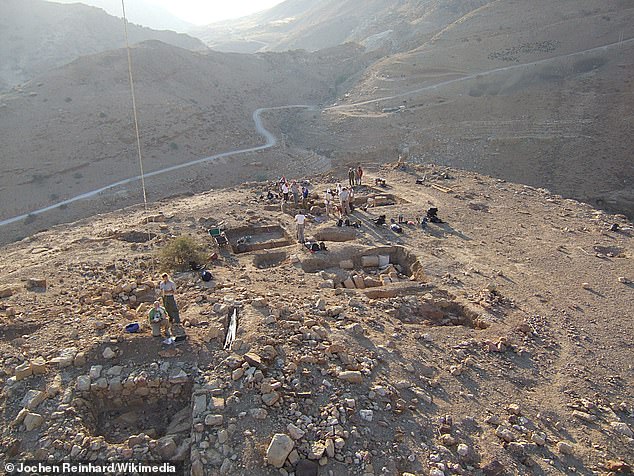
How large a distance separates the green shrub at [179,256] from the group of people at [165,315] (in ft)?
10.9

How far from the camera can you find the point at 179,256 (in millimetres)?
11891

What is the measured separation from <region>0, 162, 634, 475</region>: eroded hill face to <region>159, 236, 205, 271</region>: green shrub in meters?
0.63

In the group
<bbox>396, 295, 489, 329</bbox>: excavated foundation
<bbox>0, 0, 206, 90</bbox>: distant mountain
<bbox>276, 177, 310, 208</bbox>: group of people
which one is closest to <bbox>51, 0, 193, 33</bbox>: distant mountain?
<bbox>0, 0, 206, 90</bbox>: distant mountain

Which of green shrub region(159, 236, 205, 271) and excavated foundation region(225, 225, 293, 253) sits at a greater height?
green shrub region(159, 236, 205, 271)

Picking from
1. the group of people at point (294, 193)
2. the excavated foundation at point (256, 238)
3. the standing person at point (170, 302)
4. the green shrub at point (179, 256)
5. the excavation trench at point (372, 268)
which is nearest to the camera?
the standing person at point (170, 302)

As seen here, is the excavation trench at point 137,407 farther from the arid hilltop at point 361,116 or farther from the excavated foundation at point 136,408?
the arid hilltop at point 361,116

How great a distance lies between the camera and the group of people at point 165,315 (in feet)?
26.0

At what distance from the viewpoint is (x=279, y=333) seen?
8156mm

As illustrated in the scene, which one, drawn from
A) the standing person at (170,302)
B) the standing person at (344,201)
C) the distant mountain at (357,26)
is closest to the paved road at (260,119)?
the distant mountain at (357,26)

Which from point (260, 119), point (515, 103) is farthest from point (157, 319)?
point (260, 119)

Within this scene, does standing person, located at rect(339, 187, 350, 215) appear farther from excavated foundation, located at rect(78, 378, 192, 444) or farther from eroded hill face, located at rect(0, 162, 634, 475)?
excavated foundation, located at rect(78, 378, 192, 444)

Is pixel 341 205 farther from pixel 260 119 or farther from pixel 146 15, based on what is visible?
pixel 146 15

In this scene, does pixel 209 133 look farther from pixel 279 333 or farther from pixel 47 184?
pixel 279 333

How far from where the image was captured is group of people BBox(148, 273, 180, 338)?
793cm
